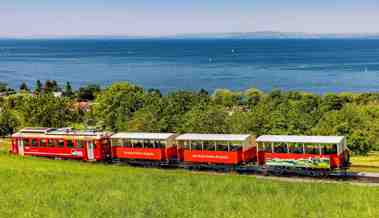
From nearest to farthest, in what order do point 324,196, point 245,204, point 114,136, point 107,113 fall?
point 245,204 < point 324,196 < point 114,136 < point 107,113

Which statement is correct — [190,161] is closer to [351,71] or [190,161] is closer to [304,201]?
[304,201]

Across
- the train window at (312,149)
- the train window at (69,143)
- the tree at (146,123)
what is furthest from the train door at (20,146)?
the train window at (312,149)

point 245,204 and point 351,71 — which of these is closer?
point 245,204

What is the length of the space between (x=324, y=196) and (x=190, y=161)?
12191mm

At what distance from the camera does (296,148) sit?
1201 inches

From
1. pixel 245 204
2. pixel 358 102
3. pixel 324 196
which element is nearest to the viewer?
pixel 245 204

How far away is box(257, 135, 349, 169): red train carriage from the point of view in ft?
96.5

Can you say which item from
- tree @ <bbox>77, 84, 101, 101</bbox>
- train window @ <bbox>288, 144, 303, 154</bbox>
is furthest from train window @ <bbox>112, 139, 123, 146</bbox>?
tree @ <bbox>77, 84, 101, 101</bbox>

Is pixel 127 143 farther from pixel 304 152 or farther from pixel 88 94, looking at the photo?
pixel 88 94

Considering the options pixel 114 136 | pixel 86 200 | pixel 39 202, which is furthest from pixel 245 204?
pixel 114 136

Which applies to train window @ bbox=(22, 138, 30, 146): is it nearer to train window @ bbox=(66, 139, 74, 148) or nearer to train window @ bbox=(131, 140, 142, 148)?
train window @ bbox=(66, 139, 74, 148)

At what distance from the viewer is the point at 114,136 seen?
35594 millimetres

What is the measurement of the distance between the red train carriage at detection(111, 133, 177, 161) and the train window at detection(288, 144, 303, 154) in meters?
7.83

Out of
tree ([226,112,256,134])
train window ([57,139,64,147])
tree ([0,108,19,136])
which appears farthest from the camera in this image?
tree ([0,108,19,136])
